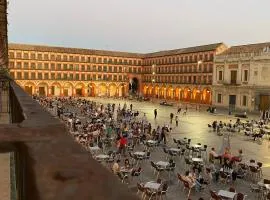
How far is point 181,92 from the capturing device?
242ft

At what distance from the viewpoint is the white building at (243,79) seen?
47.6 m

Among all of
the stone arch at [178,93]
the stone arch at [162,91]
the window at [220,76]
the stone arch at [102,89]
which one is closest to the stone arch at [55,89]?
the stone arch at [102,89]

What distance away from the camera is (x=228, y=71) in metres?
55.3

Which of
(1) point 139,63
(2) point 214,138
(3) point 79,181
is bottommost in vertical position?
(2) point 214,138

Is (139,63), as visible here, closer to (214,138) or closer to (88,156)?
(214,138)

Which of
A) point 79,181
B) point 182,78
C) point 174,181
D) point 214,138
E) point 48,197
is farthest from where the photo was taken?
point 182,78

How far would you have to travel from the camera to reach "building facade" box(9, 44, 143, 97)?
77.4 m

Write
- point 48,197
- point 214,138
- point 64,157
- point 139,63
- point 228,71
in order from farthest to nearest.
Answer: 1. point 139,63
2. point 228,71
3. point 214,138
4. point 64,157
5. point 48,197

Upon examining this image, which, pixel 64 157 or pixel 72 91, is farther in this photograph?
pixel 72 91

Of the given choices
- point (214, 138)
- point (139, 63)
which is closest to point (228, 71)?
point (214, 138)

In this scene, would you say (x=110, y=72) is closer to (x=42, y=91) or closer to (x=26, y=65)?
(x=42, y=91)

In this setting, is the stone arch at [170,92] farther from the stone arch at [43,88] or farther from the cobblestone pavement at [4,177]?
the cobblestone pavement at [4,177]

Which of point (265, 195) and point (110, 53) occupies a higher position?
point (110, 53)

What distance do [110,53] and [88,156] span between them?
88.3 meters
